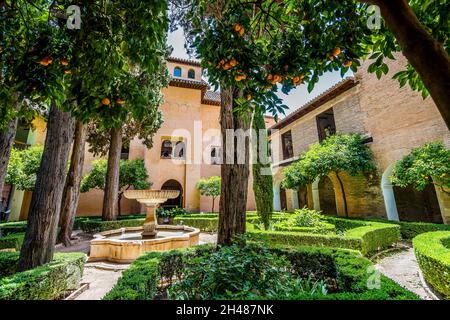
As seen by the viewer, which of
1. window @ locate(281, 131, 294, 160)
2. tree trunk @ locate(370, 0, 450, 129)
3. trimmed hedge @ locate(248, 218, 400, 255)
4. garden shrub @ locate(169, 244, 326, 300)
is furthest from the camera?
window @ locate(281, 131, 294, 160)

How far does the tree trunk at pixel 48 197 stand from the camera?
388cm

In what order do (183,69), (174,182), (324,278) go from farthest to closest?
(183,69) → (174,182) → (324,278)

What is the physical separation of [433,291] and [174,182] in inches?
605

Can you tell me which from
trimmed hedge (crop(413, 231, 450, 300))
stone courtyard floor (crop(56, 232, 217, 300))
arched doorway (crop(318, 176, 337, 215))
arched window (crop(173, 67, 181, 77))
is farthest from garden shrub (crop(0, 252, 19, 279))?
A: arched window (crop(173, 67, 181, 77))

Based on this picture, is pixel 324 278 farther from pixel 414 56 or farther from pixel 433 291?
pixel 414 56

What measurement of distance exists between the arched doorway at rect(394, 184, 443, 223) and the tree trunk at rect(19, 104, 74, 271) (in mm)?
14300

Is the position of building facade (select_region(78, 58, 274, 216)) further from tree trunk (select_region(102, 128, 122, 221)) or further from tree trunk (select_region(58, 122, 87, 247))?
tree trunk (select_region(58, 122, 87, 247))

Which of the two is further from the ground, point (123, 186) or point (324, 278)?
point (123, 186)

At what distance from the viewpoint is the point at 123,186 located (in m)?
14.1

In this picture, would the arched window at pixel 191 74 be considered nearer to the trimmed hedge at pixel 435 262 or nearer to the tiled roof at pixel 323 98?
the tiled roof at pixel 323 98

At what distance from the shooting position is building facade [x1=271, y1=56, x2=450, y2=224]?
827 centimetres

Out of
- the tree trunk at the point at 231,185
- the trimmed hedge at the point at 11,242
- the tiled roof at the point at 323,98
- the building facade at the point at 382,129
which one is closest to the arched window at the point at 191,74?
the tiled roof at the point at 323,98

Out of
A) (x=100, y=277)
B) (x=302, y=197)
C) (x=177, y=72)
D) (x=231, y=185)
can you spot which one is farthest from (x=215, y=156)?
(x=231, y=185)

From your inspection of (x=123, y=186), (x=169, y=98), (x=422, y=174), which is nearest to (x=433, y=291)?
(x=422, y=174)
